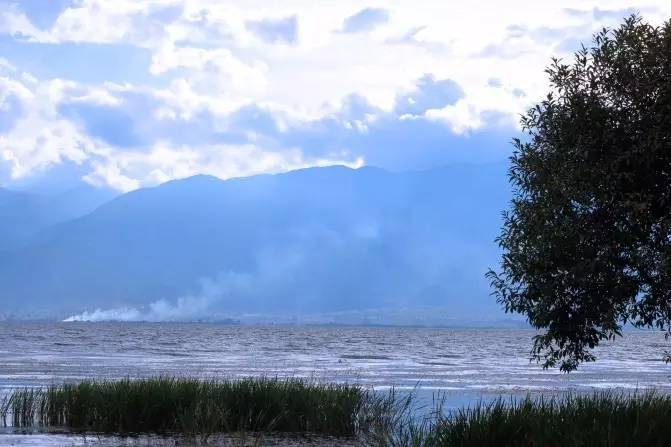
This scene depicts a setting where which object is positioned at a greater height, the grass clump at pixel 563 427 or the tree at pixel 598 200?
the tree at pixel 598 200

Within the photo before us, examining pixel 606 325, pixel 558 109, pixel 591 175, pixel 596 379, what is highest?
pixel 558 109

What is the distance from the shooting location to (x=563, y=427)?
795 inches

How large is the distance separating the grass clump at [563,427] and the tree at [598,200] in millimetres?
2348

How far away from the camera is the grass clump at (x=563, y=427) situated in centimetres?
1897

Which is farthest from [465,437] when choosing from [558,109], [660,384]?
[660,384]

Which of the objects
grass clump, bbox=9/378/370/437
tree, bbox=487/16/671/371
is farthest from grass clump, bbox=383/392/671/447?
grass clump, bbox=9/378/370/437

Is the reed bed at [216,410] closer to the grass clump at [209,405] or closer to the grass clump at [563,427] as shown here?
the grass clump at [209,405]

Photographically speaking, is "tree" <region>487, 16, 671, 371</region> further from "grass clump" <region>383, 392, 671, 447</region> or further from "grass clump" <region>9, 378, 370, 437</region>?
"grass clump" <region>9, 378, 370, 437</region>

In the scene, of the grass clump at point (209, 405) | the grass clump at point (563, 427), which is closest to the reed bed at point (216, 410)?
the grass clump at point (209, 405)

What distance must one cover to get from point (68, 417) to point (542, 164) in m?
16.5

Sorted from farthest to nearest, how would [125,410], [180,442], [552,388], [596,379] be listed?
[596,379] → [552,388] → [125,410] → [180,442]

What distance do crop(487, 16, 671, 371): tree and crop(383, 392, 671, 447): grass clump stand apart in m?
2.35

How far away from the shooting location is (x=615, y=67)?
75.3 ft

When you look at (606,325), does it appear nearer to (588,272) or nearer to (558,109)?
(588,272)
